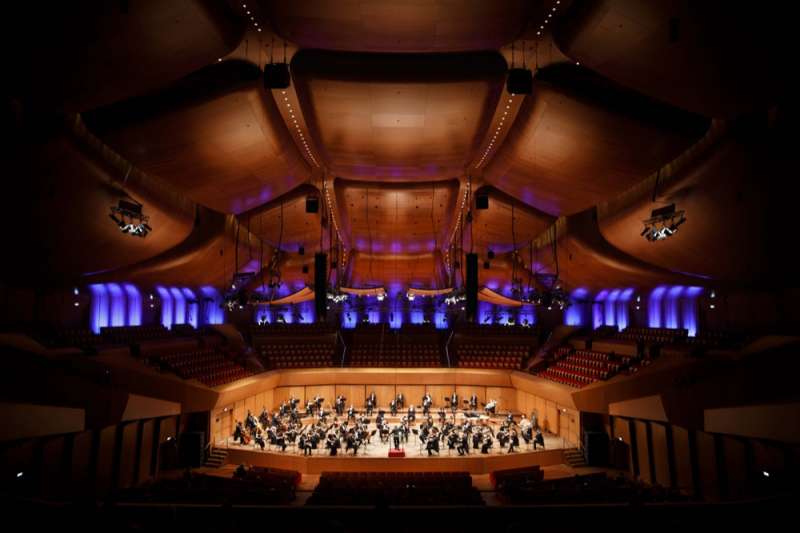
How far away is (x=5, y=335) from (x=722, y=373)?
16690 mm

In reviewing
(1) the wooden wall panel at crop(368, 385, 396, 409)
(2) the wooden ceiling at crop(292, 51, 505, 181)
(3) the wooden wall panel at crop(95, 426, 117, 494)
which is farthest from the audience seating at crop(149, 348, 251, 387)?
(2) the wooden ceiling at crop(292, 51, 505, 181)

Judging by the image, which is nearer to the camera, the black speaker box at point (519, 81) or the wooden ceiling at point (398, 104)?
the black speaker box at point (519, 81)

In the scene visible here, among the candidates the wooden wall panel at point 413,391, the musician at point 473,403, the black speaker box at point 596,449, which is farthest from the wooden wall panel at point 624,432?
the wooden wall panel at point 413,391

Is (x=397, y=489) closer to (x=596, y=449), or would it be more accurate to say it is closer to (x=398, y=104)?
(x=398, y=104)

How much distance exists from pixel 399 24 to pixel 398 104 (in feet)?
9.51

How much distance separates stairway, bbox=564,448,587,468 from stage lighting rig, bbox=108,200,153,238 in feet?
45.5

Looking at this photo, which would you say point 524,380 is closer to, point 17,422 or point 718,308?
point 718,308

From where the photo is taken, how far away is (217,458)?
1573cm

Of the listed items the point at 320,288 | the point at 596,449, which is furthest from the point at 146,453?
the point at 596,449

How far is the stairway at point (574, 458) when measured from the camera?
51.4ft

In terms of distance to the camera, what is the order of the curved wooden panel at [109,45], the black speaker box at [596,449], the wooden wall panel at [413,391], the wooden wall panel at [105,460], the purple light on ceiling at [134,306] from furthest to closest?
the wooden wall panel at [413,391] < the purple light on ceiling at [134,306] < the black speaker box at [596,449] < the wooden wall panel at [105,460] < the curved wooden panel at [109,45]

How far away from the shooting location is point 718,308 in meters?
16.9

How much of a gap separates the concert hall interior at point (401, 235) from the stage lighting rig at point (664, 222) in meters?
0.10

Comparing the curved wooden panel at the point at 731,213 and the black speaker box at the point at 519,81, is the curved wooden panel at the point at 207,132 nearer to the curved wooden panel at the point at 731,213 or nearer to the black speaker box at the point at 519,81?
the black speaker box at the point at 519,81
